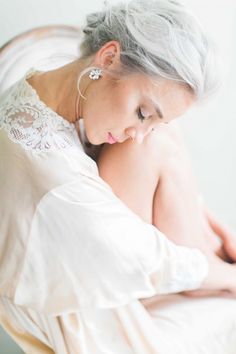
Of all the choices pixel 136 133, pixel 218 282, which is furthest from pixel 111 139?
pixel 218 282

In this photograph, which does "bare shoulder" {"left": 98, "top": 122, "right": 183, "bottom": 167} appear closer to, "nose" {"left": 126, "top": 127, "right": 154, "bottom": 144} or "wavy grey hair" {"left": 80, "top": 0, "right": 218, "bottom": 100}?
"nose" {"left": 126, "top": 127, "right": 154, "bottom": 144}

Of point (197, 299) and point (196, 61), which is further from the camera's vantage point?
point (197, 299)

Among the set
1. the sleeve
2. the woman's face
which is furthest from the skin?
the sleeve

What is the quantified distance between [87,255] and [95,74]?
1.03 feet

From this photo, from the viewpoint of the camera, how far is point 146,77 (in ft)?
2.89

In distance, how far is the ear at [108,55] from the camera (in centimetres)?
89

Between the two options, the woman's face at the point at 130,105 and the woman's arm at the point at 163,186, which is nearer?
the woman's face at the point at 130,105

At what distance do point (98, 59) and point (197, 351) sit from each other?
1.84ft

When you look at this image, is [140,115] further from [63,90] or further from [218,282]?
[218,282]

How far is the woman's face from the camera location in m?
0.89

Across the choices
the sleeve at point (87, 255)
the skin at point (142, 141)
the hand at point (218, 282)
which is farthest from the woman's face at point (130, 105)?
the hand at point (218, 282)

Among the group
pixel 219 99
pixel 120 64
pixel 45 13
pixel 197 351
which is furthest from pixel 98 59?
pixel 219 99

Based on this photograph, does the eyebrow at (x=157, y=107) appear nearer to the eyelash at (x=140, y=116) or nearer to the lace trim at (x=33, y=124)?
the eyelash at (x=140, y=116)

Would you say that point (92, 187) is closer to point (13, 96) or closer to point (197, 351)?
point (13, 96)
